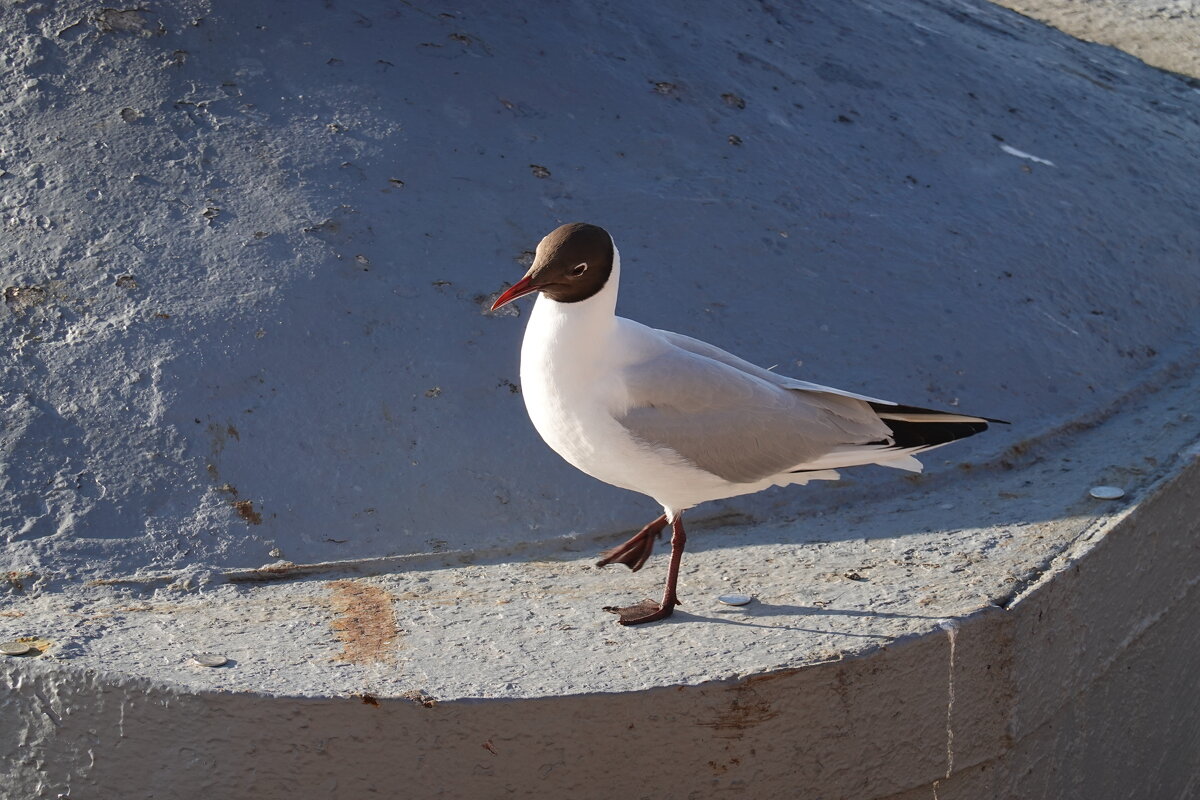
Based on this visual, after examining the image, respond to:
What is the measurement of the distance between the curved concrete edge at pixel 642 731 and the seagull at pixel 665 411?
335mm

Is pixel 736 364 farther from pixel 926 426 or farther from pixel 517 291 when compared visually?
pixel 517 291

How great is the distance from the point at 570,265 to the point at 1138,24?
4.87 meters

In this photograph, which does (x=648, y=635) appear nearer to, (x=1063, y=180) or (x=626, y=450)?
(x=626, y=450)

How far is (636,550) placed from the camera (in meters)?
2.73

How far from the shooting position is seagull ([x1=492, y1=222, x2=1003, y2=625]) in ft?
7.50

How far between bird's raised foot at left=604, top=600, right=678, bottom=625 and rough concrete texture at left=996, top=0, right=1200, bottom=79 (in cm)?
428

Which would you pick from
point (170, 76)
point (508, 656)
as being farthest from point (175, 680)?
point (170, 76)

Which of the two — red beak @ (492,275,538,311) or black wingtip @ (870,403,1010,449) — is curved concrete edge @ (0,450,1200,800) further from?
red beak @ (492,275,538,311)

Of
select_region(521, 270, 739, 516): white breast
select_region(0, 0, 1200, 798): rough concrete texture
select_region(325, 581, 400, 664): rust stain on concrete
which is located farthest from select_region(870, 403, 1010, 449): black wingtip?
select_region(325, 581, 400, 664): rust stain on concrete

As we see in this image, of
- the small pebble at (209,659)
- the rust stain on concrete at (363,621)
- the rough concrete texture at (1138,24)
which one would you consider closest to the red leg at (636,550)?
the rust stain on concrete at (363,621)

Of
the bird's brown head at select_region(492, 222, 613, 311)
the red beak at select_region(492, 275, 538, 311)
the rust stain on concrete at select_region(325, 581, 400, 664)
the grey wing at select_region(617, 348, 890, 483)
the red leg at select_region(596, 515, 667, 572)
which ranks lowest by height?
the rust stain on concrete at select_region(325, 581, 400, 664)

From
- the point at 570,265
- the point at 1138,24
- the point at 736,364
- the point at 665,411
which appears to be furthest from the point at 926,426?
the point at 1138,24

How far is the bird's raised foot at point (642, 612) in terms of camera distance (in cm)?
245

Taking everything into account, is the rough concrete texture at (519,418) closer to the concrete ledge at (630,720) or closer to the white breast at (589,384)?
the concrete ledge at (630,720)
